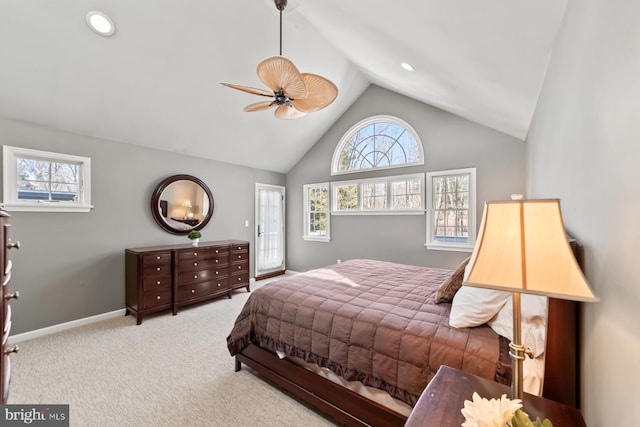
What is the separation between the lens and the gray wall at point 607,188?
673mm

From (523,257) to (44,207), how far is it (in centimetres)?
447

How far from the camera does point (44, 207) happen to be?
10.0 feet

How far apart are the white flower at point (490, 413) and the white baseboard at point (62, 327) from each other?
4.39m

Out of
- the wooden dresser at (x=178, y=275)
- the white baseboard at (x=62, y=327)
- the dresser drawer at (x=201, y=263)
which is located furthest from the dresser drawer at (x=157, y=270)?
the white baseboard at (x=62, y=327)

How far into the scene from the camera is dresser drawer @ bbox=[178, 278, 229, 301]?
3791 millimetres

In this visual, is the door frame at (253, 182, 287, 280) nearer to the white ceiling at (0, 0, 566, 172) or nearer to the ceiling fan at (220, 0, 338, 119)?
the white ceiling at (0, 0, 566, 172)

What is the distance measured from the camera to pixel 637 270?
25.1 inches

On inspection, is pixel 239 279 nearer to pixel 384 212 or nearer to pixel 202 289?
pixel 202 289

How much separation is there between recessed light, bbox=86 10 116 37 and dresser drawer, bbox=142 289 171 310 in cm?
295

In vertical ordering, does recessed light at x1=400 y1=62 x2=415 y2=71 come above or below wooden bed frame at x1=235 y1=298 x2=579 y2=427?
above

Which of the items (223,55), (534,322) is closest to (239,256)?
(223,55)

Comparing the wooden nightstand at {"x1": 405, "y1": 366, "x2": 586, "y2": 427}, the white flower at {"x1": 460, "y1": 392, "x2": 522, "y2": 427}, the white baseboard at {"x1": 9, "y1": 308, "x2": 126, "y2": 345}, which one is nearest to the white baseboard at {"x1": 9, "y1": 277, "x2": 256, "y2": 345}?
the white baseboard at {"x1": 9, "y1": 308, "x2": 126, "y2": 345}

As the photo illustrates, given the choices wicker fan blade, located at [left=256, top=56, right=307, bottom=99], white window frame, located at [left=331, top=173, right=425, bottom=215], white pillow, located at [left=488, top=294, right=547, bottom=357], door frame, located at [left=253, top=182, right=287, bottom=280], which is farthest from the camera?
door frame, located at [left=253, top=182, right=287, bottom=280]

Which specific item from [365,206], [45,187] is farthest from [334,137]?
[45,187]
